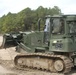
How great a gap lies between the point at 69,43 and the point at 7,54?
767cm

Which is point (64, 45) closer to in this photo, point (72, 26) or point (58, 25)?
point (72, 26)

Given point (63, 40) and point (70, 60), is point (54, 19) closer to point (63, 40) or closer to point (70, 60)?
point (63, 40)

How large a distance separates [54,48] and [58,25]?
1127 millimetres

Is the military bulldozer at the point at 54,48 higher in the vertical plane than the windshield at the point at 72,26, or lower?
lower

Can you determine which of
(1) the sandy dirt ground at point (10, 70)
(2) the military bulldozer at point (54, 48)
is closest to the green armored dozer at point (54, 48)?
(2) the military bulldozer at point (54, 48)

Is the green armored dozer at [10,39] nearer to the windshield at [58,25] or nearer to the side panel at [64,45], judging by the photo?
the windshield at [58,25]

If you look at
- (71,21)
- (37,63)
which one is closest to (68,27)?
(71,21)

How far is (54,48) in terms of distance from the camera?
1416cm

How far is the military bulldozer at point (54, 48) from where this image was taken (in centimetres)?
1364

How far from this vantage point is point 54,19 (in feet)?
47.4

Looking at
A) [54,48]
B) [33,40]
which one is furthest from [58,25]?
[33,40]

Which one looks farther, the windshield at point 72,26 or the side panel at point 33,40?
the side panel at point 33,40

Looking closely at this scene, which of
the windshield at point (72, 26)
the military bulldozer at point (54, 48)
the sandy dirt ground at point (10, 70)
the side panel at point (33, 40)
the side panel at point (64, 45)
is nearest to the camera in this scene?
the side panel at point (64, 45)

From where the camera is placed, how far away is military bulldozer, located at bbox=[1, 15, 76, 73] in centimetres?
1364
